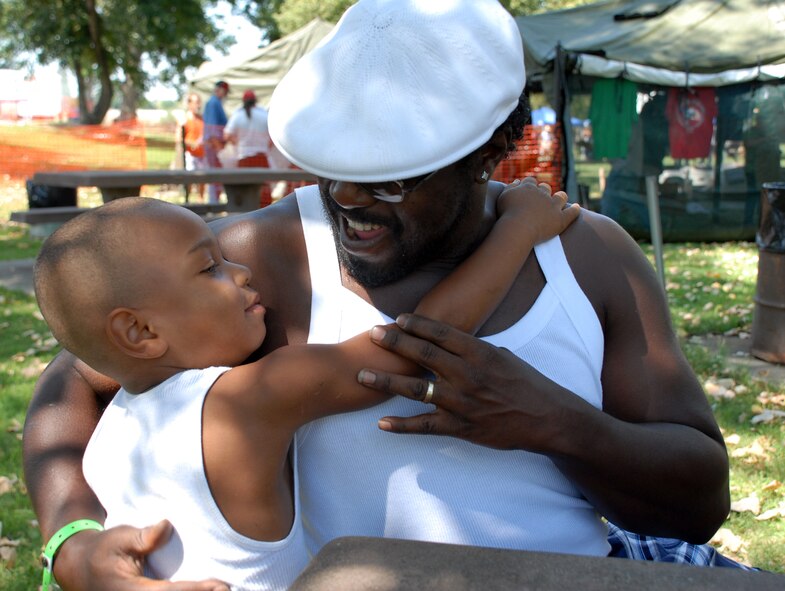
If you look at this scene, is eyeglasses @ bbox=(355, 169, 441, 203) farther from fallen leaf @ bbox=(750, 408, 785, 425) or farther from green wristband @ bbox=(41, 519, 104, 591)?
fallen leaf @ bbox=(750, 408, 785, 425)

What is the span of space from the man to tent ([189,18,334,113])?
664 inches

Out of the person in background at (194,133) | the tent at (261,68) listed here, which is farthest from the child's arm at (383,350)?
the tent at (261,68)

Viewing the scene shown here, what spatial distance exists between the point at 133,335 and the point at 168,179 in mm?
7238

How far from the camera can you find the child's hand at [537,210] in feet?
5.98

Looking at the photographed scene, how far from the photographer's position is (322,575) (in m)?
1.20

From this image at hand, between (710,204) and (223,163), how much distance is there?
7563mm

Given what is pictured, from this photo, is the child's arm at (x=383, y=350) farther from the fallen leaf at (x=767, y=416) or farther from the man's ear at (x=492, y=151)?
the fallen leaf at (x=767, y=416)

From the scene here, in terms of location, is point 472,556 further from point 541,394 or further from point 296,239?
point 296,239

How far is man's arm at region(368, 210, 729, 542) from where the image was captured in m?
1.56

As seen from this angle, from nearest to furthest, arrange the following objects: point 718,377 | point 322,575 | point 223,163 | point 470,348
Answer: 1. point 322,575
2. point 470,348
3. point 718,377
4. point 223,163

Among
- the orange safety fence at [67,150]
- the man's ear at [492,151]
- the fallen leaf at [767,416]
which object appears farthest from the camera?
the orange safety fence at [67,150]

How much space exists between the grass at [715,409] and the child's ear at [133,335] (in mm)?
2109

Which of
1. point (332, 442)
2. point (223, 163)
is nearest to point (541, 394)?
point (332, 442)

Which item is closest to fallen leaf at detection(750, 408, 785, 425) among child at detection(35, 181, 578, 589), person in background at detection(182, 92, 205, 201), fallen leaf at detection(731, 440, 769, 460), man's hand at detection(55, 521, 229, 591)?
fallen leaf at detection(731, 440, 769, 460)
